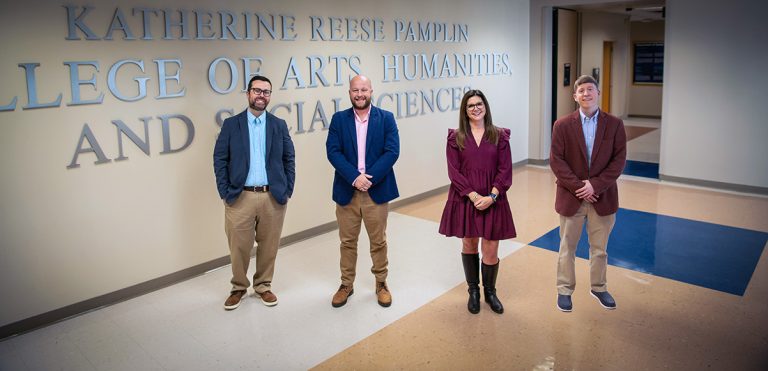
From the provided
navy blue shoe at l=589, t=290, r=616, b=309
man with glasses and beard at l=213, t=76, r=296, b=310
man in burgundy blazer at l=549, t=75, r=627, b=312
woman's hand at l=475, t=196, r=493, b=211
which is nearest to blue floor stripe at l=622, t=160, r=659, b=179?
navy blue shoe at l=589, t=290, r=616, b=309

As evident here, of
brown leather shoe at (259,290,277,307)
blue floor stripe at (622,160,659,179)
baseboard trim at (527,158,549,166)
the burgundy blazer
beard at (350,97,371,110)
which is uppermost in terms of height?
beard at (350,97,371,110)

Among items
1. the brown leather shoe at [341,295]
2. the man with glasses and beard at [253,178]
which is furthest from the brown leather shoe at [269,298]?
the brown leather shoe at [341,295]

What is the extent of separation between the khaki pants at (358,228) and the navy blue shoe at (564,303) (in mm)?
1156

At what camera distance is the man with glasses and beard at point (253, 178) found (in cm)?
381

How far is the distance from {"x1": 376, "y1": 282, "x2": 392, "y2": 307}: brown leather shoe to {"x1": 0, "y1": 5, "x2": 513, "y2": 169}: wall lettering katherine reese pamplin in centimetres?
177

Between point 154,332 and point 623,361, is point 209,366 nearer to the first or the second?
point 154,332

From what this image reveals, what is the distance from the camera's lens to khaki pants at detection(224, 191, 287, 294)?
389 cm

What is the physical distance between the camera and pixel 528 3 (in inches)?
329

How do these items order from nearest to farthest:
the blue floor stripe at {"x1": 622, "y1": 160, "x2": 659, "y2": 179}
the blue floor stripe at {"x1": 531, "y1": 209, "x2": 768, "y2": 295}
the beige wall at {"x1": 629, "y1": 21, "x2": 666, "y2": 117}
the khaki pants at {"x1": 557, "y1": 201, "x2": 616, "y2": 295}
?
1. the khaki pants at {"x1": 557, "y1": 201, "x2": 616, "y2": 295}
2. the blue floor stripe at {"x1": 531, "y1": 209, "x2": 768, "y2": 295}
3. the blue floor stripe at {"x1": 622, "y1": 160, "x2": 659, "y2": 179}
4. the beige wall at {"x1": 629, "y1": 21, "x2": 666, "y2": 117}

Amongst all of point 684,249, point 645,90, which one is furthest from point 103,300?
point 645,90

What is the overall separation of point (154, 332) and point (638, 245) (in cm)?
386

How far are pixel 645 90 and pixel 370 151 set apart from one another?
11733mm

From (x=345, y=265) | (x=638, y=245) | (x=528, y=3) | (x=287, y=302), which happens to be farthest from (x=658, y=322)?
(x=528, y=3)

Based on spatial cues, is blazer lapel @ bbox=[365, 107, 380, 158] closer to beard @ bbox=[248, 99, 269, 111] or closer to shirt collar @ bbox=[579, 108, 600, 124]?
beard @ bbox=[248, 99, 269, 111]
